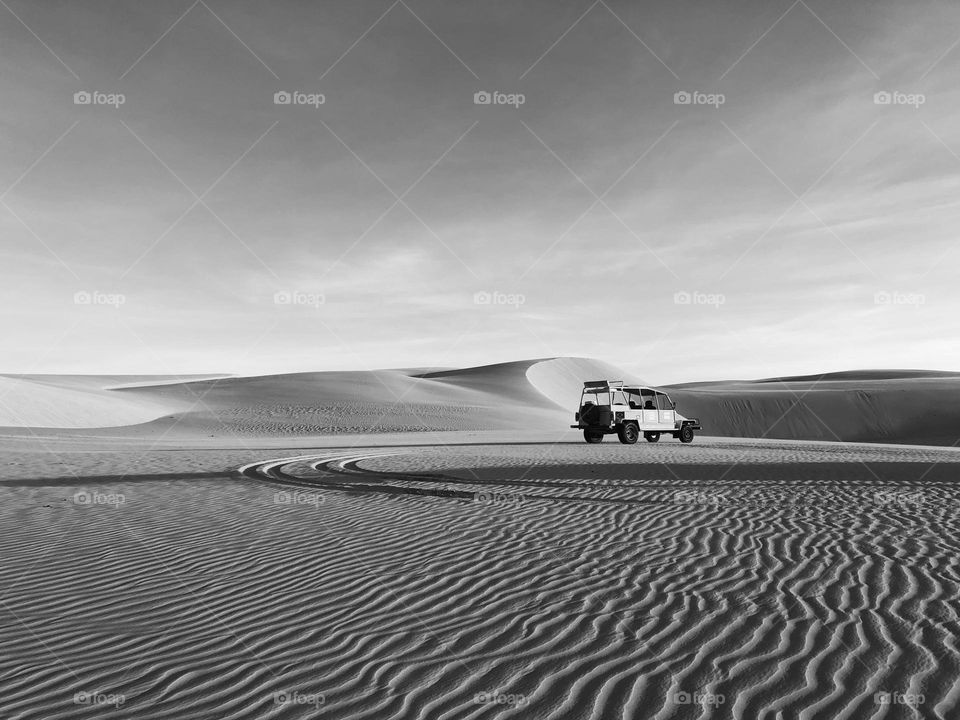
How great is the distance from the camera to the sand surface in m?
3.81

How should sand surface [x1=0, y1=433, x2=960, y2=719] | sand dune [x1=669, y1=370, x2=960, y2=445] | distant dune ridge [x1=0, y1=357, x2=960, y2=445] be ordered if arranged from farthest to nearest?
sand dune [x1=669, y1=370, x2=960, y2=445] → distant dune ridge [x1=0, y1=357, x2=960, y2=445] → sand surface [x1=0, y1=433, x2=960, y2=719]

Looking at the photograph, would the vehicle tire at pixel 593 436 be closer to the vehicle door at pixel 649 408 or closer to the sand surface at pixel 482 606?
the vehicle door at pixel 649 408

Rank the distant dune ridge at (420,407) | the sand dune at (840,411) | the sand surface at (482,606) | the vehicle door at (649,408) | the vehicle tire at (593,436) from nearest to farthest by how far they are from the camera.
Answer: the sand surface at (482,606) < the vehicle tire at (593,436) < the vehicle door at (649,408) < the distant dune ridge at (420,407) < the sand dune at (840,411)

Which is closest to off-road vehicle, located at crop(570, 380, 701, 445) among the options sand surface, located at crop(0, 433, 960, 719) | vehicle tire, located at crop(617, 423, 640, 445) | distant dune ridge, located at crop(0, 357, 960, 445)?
vehicle tire, located at crop(617, 423, 640, 445)

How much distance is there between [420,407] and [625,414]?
109ft

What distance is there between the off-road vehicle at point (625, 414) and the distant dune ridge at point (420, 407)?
22.3m

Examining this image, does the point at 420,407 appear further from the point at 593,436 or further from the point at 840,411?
the point at 840,411

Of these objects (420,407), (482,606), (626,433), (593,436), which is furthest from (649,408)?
(420,407)

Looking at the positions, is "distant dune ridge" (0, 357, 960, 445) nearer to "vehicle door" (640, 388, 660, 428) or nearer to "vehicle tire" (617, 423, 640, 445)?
"vehicle door" (640, 388, 660, 428)

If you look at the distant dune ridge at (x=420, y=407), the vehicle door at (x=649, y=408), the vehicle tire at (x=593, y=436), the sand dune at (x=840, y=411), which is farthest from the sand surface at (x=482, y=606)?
the sand dune at (x=840, y=411)

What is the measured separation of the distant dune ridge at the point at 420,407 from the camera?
48.2 m

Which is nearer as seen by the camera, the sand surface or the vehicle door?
the sand surface

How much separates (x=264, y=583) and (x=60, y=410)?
168ft

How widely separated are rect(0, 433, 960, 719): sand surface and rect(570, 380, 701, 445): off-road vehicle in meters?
14.2
